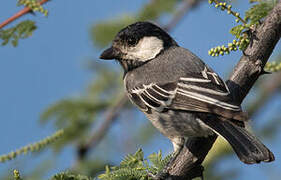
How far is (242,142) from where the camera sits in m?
2.77

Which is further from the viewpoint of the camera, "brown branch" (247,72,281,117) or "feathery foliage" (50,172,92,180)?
"brown branch" (247,72,281,117)

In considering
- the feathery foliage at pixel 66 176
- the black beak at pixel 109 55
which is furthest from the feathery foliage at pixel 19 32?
the black beak at pixel 109 55

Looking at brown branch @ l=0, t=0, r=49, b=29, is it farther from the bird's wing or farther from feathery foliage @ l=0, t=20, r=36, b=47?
the bird's wing

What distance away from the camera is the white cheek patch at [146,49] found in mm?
4008

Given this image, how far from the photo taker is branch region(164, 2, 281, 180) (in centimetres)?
260

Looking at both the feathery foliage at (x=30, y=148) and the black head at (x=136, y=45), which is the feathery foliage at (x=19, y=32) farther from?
the black head at (x=136, y=45)

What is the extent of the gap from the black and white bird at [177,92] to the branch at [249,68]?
0.69 feet

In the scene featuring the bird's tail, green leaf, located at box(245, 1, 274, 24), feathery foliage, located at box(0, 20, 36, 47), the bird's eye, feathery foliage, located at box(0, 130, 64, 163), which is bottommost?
the bird's tail

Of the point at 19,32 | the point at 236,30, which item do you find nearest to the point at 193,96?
the point at 236,30

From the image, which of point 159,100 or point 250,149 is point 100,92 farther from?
point 250,149

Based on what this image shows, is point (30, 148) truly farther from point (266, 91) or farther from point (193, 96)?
point (266, 91)

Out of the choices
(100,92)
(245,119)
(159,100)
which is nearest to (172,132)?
(159,100)

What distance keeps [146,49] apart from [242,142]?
1518mm

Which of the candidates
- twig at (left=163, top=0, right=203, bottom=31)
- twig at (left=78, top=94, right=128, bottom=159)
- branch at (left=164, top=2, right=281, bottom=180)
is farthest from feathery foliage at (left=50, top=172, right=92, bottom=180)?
twig at (left=163, top=0, right=203, bottom=31)
